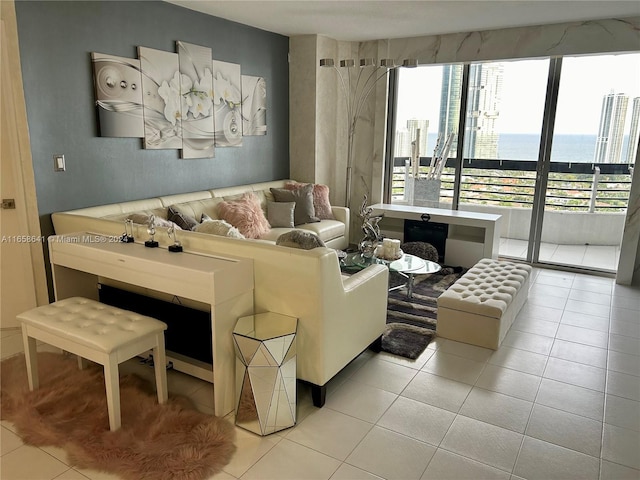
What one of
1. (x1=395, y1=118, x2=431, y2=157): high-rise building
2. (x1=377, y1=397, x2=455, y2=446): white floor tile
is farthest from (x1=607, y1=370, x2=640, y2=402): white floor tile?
(x1=395, y1=118, x2=431, y2=157): high-rise building

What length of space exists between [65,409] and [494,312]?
8.89 feet

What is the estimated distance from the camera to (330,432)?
242 centimetres

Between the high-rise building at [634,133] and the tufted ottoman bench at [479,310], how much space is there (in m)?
2.20

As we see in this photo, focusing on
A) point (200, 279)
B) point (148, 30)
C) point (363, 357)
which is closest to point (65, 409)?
point (200, 279)

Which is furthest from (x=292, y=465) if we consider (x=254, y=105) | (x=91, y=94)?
(x=254, y=105)

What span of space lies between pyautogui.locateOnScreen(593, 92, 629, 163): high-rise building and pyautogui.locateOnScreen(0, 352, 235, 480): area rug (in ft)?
15.6

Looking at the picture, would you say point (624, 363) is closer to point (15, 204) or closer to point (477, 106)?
point (477, 106)

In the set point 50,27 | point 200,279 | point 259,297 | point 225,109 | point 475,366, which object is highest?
point 50,27

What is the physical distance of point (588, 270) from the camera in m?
5.29

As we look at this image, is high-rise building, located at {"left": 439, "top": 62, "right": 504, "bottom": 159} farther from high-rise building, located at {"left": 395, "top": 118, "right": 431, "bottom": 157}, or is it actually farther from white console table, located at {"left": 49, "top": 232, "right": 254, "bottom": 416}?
white console table, located at {"left": 49, "top": 232, "right": 254, "bottom": 416}

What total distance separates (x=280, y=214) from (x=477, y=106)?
2.66 m

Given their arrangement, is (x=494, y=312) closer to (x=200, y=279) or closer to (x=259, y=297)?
(x=259, y=297)

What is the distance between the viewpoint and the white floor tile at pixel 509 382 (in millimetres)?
2826

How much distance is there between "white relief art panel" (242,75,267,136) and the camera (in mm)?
5246
